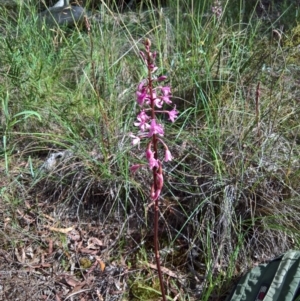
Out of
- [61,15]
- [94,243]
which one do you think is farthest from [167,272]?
[61,15]

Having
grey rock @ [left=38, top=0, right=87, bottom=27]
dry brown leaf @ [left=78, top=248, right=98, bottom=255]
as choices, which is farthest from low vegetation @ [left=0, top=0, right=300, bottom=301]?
grey rock @ [left=38, top=0, right=87, bottom=27]

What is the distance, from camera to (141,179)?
2512mm

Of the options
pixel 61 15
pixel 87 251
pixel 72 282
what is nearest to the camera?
pixel 72 282

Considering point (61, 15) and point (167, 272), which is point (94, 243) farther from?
point (61, 15)

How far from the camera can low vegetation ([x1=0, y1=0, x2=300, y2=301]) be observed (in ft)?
7.52

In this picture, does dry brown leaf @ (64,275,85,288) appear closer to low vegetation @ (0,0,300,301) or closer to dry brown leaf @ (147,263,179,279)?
low vegetation @ (0,0,300,301)

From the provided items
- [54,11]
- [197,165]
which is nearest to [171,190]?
[197,165]

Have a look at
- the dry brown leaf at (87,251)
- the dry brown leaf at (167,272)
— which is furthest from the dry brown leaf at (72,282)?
the dry brown leaf at (167,272)

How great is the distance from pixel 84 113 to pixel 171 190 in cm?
64

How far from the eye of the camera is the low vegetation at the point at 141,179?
2291 millimetres

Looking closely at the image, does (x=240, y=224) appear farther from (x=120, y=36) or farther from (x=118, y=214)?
(x=120, y=36)

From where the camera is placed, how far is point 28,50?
306 centimetres

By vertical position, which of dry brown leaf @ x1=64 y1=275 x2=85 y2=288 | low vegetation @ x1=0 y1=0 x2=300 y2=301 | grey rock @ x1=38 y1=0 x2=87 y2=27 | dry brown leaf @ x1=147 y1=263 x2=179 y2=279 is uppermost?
grey rock @ x1=38 y1=0 x2=87 y2=27

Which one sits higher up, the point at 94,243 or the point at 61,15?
the point at 61,15
